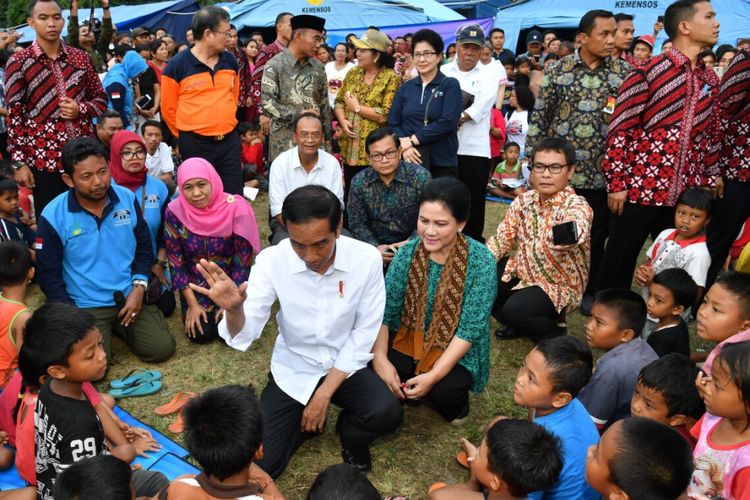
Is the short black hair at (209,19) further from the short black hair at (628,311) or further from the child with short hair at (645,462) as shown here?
the child with short hair at (645,462)

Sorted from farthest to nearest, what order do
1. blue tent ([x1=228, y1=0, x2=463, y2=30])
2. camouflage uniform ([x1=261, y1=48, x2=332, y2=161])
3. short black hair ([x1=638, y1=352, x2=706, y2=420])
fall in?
1. blue tent ([x1=228, y1=0, x2=463, y2=30])
2. camouflage uniform ([x1=261, y1=48, x2=332, y2=161])
3. short black hair ([x1=638, y1=352, x2=706, y2=420])

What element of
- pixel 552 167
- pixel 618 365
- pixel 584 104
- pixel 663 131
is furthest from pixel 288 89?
pixel 618 365

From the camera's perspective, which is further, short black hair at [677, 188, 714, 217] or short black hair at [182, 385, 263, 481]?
short black hair at [677, 188, 714, 217]

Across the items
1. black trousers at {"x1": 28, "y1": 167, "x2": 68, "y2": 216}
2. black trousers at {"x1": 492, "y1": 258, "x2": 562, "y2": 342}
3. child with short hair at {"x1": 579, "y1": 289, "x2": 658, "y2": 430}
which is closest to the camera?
child with short hair at {"x1": 579, "y1": 289, "x2": 658, "y2": 430}

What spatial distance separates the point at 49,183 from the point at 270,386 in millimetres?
2771

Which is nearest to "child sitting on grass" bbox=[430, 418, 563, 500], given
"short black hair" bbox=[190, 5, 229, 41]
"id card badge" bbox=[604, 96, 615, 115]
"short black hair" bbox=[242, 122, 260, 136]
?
"id card badge" bbox=[604, 96, 615, 115]

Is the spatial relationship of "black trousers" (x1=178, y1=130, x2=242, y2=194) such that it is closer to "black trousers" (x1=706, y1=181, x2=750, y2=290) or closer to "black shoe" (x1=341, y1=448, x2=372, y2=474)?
"black shoe" (x1=341, y1=448, x2=372, y2=474)

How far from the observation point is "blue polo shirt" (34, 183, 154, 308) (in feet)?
Answer: 11.4

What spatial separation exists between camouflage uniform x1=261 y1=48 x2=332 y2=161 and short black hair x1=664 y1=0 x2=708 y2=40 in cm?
280

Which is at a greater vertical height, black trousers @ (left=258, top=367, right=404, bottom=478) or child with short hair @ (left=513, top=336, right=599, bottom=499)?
child with short hair @ (left=513, top=336, right=599, bottom=499)

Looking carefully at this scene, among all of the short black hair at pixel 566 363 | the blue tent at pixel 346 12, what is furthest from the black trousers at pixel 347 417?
the blue tent at pixel 346 12

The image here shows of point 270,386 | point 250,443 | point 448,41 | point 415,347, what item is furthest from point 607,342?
point 448,41

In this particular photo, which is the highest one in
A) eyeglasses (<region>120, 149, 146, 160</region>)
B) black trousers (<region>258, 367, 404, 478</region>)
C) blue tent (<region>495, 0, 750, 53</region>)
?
blue tent (<region>495, 0, 750, 53</region>)

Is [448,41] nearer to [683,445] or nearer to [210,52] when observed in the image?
[210,52]
